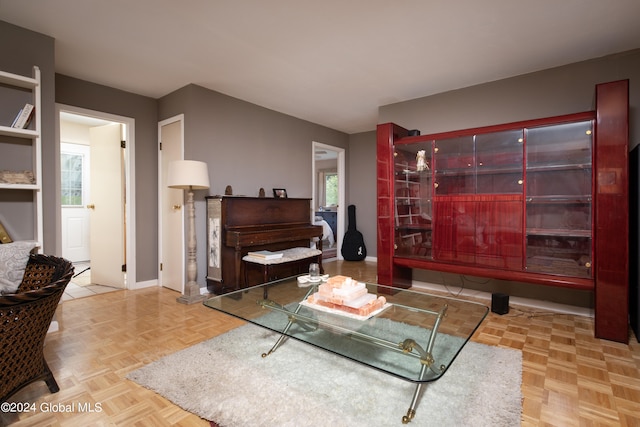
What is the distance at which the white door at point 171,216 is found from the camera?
3.66m

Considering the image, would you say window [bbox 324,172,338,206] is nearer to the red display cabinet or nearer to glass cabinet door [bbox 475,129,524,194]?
the red display cabinet

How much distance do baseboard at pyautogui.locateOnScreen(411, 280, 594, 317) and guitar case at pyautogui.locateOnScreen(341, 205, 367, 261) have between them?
1.75 meters

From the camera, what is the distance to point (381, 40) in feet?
8.46

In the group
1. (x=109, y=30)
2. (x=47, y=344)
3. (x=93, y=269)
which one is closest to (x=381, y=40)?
(x=109, y=30)

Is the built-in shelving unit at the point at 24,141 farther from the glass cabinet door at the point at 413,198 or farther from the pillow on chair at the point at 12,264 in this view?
the glass cabinet door at the point at 413,198

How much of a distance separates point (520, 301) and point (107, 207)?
4.98 meters

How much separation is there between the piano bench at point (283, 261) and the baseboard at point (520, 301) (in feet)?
4.51

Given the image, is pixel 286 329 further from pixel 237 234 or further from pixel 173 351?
pixel 237 234

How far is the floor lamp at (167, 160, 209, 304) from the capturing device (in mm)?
3150

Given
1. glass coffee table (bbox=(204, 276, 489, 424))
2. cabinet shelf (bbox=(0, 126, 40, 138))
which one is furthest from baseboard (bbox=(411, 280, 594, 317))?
cabinet shelf (bbox=(0, 126, 40, 138))

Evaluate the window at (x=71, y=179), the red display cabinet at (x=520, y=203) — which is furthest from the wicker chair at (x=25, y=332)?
the window at (x=71, y=179)

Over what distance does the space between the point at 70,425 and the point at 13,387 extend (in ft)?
1.05

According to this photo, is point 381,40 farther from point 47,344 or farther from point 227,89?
point 47,344

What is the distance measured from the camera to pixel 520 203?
2.88 metres
